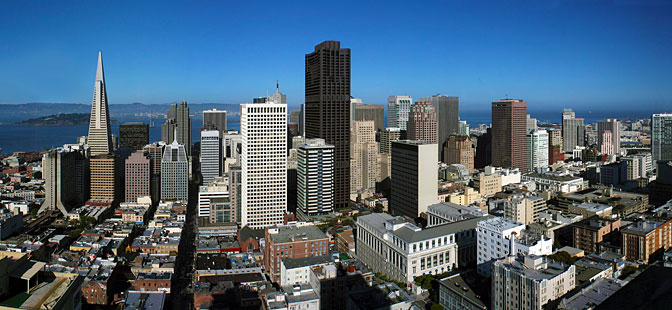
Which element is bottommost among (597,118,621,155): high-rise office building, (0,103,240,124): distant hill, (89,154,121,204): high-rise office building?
(89,154,121,204): high-rise office building

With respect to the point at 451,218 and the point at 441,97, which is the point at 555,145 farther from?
the point at 451,218

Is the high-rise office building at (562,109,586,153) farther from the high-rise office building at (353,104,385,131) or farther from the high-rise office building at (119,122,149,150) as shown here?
the high-rise office building at (119,122,149,150)

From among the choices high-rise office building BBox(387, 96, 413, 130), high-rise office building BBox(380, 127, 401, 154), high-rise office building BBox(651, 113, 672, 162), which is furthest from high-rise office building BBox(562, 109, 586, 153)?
high-rise office building BBox(380, 127, 401, 154)

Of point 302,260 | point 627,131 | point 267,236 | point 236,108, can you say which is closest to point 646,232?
point 302,260

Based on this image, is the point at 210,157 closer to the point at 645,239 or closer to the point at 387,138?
the point at 387,138

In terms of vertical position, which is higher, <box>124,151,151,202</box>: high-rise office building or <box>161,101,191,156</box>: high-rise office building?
<box>161,101,191,156</box>: high-rise office building
